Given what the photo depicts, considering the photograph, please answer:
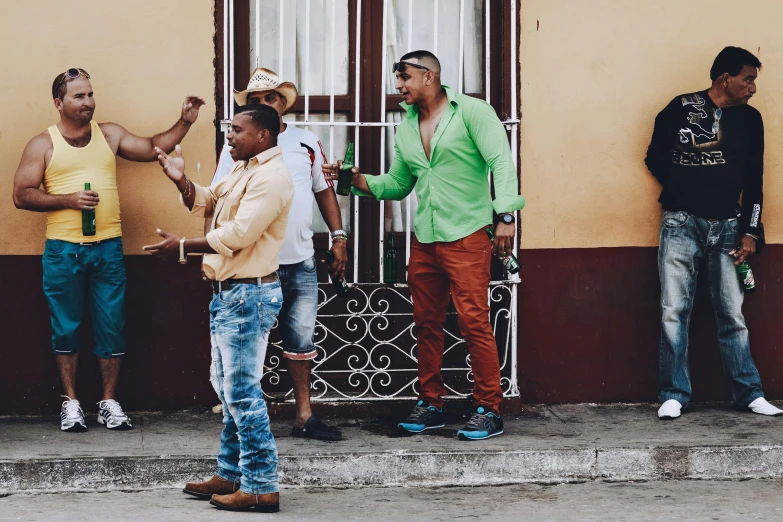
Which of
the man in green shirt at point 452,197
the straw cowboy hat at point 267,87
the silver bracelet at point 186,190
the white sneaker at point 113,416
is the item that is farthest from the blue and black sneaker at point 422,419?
the silver bracelet at point 186,190

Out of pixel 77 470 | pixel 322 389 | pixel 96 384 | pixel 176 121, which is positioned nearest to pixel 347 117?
pixel 176 121

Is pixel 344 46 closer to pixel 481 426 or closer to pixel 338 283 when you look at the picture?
pixel 338 283

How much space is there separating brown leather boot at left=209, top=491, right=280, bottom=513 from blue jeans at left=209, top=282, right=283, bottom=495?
0.03 meters

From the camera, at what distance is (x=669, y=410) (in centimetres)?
675

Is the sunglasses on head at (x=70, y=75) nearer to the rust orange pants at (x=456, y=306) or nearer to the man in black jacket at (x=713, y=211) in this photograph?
the rust orange pants at (x=456, y=306)

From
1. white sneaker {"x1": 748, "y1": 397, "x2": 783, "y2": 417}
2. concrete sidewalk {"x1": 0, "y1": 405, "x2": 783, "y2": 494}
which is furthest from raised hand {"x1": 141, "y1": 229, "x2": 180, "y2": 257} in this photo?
white sneaker {"x1": 748, "y1": 397, "x2": 783, "y2": 417}

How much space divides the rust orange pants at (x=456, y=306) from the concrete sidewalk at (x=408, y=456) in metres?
0.29

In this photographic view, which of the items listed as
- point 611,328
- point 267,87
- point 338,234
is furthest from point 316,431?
point 611,328

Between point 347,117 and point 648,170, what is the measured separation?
1.83 m

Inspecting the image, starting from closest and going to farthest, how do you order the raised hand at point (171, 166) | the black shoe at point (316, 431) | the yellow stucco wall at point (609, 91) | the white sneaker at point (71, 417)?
the raised hand at point (171, 166) < the black shoe at point (316, 431) < the white sneaker at point (71, 417) < the yellow stucco wall at point (609, 91)

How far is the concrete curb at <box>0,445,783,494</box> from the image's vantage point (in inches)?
230

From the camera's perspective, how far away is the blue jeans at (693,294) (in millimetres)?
6805

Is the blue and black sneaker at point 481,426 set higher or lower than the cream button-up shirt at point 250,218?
lower

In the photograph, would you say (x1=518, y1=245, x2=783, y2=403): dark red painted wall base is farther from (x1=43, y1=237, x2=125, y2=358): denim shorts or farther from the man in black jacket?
(x1=43, y1=237, x2=125, y2=358): denim shorts
